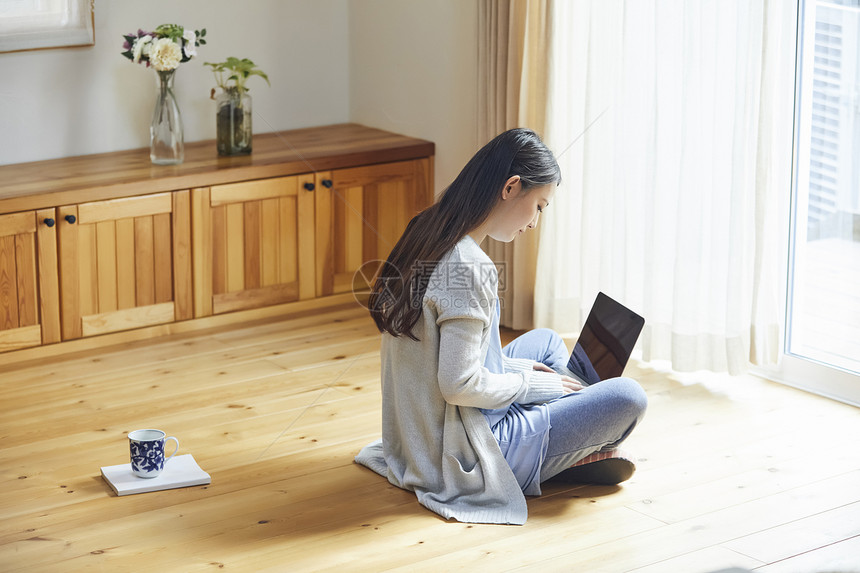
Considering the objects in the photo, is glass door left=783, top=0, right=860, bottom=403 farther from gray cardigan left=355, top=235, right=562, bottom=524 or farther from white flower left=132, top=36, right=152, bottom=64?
white flower left=132, top=36, right=152, bottom=64

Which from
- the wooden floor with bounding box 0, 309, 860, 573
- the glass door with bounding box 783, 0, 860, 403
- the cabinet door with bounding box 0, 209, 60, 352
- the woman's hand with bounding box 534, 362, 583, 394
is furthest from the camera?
the cabinet door with bounding box 0, 209, 60, 352

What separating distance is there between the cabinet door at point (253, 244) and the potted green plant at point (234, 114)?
0.21 m

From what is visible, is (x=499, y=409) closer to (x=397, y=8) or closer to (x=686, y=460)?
(x=686, y=460)

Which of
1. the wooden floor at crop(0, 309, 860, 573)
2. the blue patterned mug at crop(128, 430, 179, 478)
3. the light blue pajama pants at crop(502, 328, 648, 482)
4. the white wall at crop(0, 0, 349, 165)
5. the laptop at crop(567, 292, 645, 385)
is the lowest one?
the wooden floor at crop(0, 309, 860, 573)

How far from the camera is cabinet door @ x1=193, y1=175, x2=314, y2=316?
147 inches

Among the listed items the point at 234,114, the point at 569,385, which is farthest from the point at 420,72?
the point at 569,385

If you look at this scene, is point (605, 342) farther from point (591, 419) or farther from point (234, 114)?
point (234, 114)

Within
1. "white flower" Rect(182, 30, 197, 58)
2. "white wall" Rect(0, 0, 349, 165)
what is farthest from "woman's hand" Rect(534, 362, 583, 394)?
"white wall" Rect(0, 0, 349, 165)

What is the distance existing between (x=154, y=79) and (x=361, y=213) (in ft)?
2.94

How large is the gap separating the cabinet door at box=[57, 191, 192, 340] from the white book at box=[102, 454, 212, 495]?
3.29ft

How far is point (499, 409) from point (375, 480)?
39 cm

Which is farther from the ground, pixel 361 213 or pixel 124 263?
A: pixel 361 213

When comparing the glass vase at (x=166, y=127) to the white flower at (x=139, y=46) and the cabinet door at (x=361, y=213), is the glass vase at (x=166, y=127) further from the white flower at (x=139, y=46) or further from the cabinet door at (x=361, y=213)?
the cabinet door at (x=361, y=213)

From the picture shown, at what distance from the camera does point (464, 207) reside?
2.39 m
